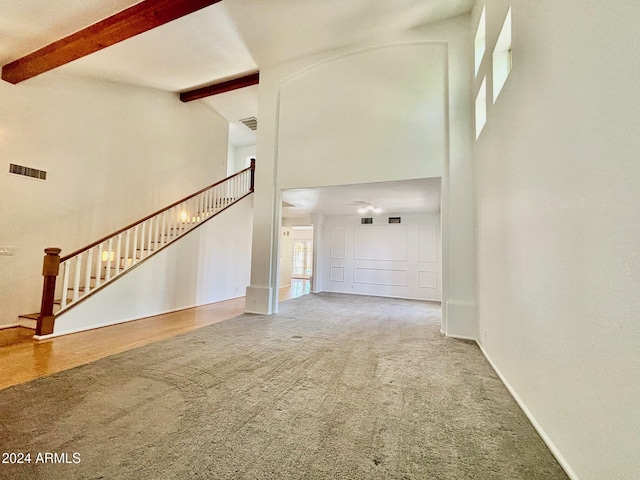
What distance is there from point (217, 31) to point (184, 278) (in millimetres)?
4468

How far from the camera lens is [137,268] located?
15.0ft

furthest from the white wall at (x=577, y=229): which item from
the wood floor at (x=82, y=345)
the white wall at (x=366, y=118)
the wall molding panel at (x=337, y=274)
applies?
the wall molding panel at (x=337, y=274)

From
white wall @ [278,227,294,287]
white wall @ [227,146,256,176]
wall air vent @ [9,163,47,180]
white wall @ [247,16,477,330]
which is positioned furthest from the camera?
white wall @ [227,146,256,176]

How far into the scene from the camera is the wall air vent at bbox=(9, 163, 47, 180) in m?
3.96

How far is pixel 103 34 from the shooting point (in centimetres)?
344

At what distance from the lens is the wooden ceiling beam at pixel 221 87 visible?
5.74m

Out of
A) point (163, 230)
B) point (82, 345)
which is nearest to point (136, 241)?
point (163, 230)

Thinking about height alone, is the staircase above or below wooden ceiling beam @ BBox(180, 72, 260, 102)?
below

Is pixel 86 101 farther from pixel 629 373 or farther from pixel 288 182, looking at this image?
pixel 629 373

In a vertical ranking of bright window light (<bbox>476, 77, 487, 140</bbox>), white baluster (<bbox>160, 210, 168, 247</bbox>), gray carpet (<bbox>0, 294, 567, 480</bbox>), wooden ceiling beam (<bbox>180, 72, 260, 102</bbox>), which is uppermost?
wooden ceiling beam (<bbox>180, 72, 260, 102</bbox>)

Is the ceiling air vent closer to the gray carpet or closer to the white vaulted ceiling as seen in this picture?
the white vaulted ceiling

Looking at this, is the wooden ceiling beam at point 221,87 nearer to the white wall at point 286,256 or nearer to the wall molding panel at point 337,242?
the wall molding panel at point 337,242

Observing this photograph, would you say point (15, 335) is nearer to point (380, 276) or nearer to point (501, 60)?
point (501, 60)

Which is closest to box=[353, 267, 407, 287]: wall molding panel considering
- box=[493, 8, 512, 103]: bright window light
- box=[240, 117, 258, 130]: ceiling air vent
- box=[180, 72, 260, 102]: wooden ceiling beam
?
box=[493, 8, 512, 103]: bright window light
